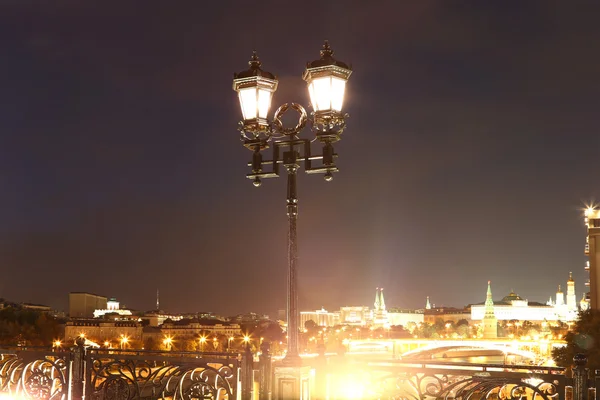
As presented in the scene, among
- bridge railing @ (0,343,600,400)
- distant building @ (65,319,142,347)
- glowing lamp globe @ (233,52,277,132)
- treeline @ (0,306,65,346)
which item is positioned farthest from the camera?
distant building @ (65,319,142,347)

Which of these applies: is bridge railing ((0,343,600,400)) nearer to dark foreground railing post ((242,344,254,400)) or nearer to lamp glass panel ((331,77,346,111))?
dark foreground railing post ((242,344,254,400))

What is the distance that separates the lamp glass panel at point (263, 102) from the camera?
1138 cm

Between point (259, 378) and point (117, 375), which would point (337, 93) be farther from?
point (117, 375)

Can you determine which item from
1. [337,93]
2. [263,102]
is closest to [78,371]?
[263,102]

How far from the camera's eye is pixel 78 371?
11.0m

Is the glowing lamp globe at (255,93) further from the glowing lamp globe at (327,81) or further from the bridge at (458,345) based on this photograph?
the bridge at (458,345)

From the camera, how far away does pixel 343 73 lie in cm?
1101

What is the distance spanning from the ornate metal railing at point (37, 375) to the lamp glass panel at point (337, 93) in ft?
18.5

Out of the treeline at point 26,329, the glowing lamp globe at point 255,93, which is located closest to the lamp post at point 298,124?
the glowing lamp globe at point 255,93

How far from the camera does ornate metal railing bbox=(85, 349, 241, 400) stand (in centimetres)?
1022

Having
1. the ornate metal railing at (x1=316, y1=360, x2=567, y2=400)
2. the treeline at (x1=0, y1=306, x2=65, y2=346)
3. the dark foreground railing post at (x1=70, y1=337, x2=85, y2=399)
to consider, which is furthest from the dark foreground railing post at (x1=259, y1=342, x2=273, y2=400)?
the treeline at (x1=0, y1=306, x2=65, y2=346)

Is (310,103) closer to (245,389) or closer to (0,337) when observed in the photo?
(245,389)

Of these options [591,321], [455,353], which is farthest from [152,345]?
[591,321]

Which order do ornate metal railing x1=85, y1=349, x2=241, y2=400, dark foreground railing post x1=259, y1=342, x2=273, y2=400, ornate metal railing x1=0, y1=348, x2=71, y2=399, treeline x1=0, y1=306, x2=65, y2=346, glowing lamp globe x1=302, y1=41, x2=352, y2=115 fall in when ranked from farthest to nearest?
treeline x1=0, y1=306, x2=65, y2=346 < ornate metal railing x1=0, y1=348, x2=71, y2=399 < glowing lamp globe x1=302, y1=41, x2=352, y2=115 < ornate metal railing x1=85, y1=349, x2=241, y2=400 < dark foreground railing post x1=259, y1=342, x2=273, y2=400
